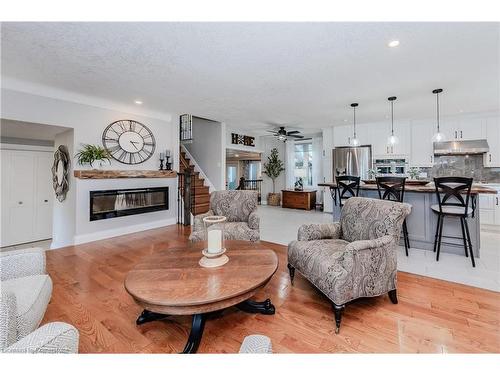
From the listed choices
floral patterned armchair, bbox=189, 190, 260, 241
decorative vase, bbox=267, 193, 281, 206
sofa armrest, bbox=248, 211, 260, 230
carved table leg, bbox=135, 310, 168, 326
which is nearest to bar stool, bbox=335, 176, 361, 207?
floral patterned armchair, bbox=189, 190, 260, 241

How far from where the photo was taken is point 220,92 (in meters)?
3.84

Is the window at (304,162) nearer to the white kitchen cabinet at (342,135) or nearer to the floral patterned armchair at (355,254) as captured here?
the white kitchen cabinet at (342,135)

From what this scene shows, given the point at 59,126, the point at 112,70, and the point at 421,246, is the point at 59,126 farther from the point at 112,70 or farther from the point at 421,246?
the point at 421,246

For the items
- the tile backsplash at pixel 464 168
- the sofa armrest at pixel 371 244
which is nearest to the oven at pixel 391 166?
the tile backsplash at pixel 464 168

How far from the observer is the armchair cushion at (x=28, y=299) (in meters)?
1.26

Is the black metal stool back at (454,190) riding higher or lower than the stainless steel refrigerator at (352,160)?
lower

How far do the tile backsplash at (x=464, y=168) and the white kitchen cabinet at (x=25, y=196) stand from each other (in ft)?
29.9

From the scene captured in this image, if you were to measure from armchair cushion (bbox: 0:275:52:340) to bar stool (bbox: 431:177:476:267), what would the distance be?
4009 millimetres

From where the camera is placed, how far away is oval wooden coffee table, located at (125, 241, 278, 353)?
134cm

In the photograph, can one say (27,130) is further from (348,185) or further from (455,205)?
(455,205)

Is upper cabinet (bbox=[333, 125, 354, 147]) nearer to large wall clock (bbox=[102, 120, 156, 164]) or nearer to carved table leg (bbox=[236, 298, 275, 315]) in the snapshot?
large wall clock (bbox=[102, 120, 156, 164])

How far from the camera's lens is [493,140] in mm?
4965

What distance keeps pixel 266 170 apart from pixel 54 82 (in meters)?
6.44

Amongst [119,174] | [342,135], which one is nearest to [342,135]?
[342,135]
